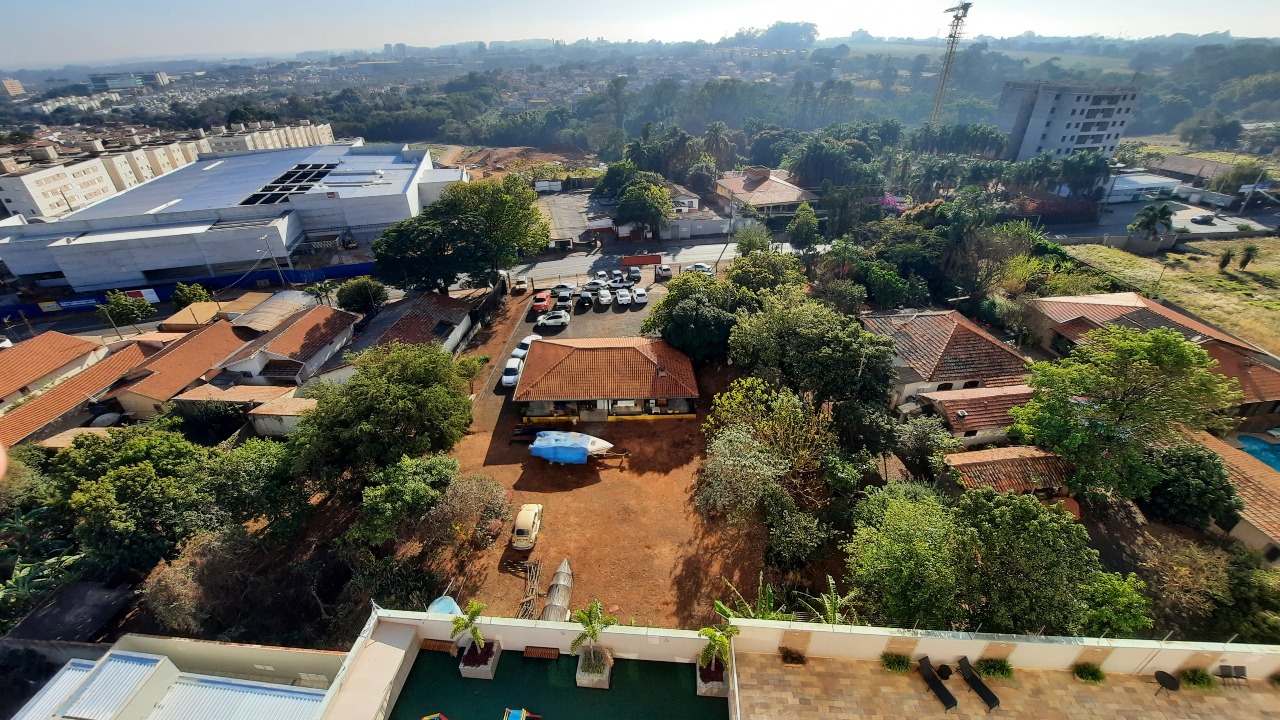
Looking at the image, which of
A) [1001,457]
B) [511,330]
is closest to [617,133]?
[511,330]

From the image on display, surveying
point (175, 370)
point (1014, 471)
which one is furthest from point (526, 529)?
point (175, 370)

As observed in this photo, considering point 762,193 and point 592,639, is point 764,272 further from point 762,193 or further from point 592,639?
point 762,193

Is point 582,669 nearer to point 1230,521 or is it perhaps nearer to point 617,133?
point 1230,521

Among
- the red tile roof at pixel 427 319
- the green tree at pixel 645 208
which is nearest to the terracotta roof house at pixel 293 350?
the red tile roof at pixel 427 319

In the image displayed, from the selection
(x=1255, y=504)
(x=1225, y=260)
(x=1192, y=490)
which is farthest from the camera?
(x=1225, y=260)

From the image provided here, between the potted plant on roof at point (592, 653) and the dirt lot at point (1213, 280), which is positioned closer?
the potted plant on roof at point (592, 653)

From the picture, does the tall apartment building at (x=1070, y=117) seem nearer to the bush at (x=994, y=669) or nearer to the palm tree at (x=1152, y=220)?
the palm tree at (x=1152, y=220)
